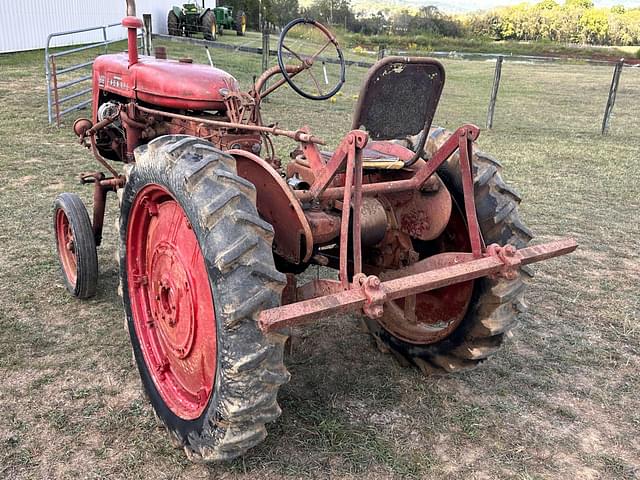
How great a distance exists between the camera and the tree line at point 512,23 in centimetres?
4353

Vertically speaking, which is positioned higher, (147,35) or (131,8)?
(131,8)

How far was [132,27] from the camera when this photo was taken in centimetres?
389

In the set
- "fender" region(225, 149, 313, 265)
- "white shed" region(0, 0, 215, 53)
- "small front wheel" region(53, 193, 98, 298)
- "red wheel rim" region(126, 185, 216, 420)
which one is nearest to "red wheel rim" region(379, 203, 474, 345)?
"fender" region(225, 149, 313, 265)

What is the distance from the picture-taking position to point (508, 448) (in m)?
2.77

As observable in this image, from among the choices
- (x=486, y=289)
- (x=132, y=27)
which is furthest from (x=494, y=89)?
(x=486, y=289)

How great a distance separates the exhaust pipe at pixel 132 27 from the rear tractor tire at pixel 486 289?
2.14m

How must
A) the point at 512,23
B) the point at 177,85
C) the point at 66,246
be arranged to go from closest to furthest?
the point at 177,85 < the point at 66,246 < the point at 512,23

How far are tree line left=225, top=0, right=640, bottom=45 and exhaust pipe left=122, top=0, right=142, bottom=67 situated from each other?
38559mm

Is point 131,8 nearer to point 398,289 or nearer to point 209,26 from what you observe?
point 398,289

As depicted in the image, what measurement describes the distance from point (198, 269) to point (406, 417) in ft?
4.35

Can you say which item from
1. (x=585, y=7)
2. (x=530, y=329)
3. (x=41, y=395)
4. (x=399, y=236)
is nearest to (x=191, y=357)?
(x=41, y=395)

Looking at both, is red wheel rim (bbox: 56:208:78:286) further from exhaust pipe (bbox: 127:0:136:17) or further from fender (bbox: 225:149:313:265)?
fender (bbox: 225:149:313:265)

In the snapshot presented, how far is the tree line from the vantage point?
43.5 m

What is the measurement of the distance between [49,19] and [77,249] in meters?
17.0
